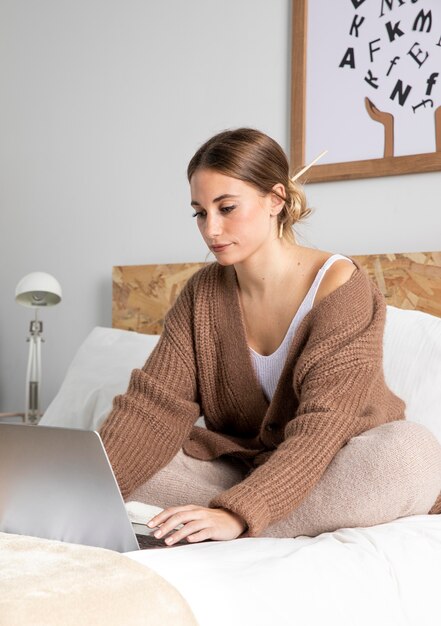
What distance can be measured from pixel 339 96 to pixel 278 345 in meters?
1.01

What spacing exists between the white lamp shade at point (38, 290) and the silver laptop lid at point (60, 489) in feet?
5.41

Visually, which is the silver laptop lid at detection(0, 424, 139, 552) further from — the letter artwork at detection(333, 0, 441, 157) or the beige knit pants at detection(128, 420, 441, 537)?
the letter artwork at detection(333, 0, 441, 157)

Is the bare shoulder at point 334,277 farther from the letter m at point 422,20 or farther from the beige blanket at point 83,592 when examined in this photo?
the letter m at point 422,20

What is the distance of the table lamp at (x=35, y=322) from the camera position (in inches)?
109

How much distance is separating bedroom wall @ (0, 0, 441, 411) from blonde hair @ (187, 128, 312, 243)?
75 centimetres

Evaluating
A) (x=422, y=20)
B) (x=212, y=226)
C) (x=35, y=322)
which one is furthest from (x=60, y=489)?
(x=35, y=322)

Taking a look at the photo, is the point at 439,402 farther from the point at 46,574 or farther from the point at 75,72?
the point at 75,72

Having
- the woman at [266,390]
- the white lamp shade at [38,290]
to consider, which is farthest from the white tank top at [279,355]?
the white lamp shade at [38,290]

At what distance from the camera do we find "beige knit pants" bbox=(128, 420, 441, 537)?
135 centimetres

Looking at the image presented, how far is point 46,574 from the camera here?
3.08 feet

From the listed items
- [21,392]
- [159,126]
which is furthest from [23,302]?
[159,126]

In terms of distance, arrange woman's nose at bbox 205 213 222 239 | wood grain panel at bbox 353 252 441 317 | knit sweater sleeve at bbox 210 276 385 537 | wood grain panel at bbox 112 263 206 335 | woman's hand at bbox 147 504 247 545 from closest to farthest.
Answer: woman's hand at bbox 147 504 247 545 → knit sweater sleeve at bbox 210 276 385 537 → woman's nose at bbox 205 213 222 239 → wood grain panel at bbox 353 252 441 317 → wood grain panel at bbox 112 263 206 335

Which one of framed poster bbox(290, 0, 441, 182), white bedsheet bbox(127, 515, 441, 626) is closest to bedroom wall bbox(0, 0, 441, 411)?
framed poster bbox(290, 0, 441, 182)

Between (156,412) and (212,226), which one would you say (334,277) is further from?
(156,412)
